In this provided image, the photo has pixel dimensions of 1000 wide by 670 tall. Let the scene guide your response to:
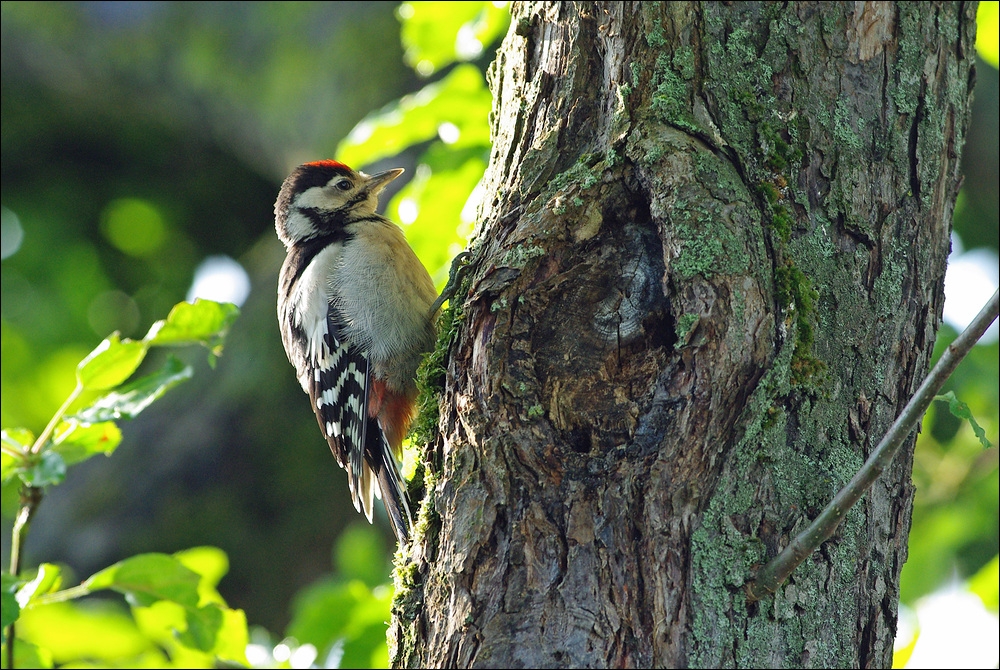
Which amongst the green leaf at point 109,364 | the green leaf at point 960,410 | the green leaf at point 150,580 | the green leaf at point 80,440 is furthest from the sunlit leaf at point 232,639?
the green leaf at point 960,410

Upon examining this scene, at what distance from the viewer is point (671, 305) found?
195 centimetres

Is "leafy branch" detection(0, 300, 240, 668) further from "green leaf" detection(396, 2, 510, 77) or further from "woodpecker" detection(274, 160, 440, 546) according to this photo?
"green leaf" detection(396, 2, 510, 77)

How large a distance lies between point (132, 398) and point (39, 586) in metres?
0.52

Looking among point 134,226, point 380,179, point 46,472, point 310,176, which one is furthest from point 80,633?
point 134,226

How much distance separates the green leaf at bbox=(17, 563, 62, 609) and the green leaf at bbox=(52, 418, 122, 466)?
0.87ft

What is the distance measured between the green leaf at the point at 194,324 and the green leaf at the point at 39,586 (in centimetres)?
62

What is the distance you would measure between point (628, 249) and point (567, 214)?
0.50 ft

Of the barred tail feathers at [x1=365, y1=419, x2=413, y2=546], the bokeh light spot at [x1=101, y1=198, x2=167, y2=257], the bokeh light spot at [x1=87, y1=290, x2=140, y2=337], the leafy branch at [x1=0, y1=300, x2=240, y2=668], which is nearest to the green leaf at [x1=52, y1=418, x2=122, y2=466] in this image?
the leafy branch at [x1=0, y1=300, x2=240, y2=668]

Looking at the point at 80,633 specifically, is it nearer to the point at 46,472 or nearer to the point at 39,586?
the point at 39,586

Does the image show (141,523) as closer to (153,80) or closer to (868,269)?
(153,80)

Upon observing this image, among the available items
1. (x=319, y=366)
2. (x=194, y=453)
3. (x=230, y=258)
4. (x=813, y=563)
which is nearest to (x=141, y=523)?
(x=194, y=453)

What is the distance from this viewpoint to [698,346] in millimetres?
1866

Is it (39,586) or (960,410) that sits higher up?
(960,410)

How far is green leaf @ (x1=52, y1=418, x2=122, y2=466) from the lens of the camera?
244 cm
